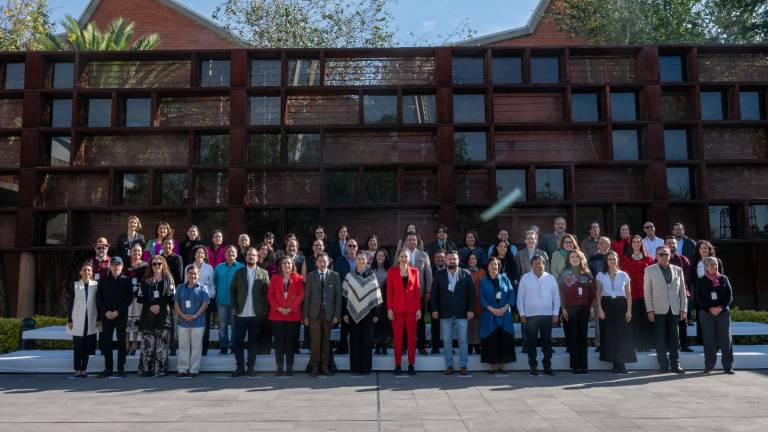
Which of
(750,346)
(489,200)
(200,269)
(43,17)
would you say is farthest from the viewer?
(43,17)

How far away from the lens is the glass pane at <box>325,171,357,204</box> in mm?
11828

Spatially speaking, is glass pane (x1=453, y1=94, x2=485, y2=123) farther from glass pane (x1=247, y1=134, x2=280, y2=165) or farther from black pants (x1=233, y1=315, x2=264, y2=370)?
black pants (x1=233, y1=315, x2=264, y2=370)

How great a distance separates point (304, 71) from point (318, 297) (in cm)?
562

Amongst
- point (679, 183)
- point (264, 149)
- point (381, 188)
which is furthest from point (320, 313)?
point (679, 183)

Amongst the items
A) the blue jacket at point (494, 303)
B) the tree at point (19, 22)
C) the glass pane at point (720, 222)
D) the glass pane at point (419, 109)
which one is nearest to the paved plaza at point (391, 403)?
the blue jacket at point (494, 303)

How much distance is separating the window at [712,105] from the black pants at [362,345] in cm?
835

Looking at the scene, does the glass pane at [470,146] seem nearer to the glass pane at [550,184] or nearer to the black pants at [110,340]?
the glass pane at [550,184]

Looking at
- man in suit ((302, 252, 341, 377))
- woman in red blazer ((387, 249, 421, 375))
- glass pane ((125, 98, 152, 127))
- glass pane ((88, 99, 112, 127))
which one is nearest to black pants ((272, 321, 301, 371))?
man in suit ((302, 252, 341, 377))

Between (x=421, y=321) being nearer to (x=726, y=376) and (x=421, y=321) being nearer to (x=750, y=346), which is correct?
(x=726, y=376)

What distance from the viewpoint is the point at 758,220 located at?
11.7 metres

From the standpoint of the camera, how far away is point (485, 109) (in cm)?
1192

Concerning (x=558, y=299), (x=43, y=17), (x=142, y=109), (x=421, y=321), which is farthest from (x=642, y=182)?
(x=43, y=17)

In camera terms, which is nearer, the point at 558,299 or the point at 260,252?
the point at 558,299

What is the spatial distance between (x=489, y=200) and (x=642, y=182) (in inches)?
123
